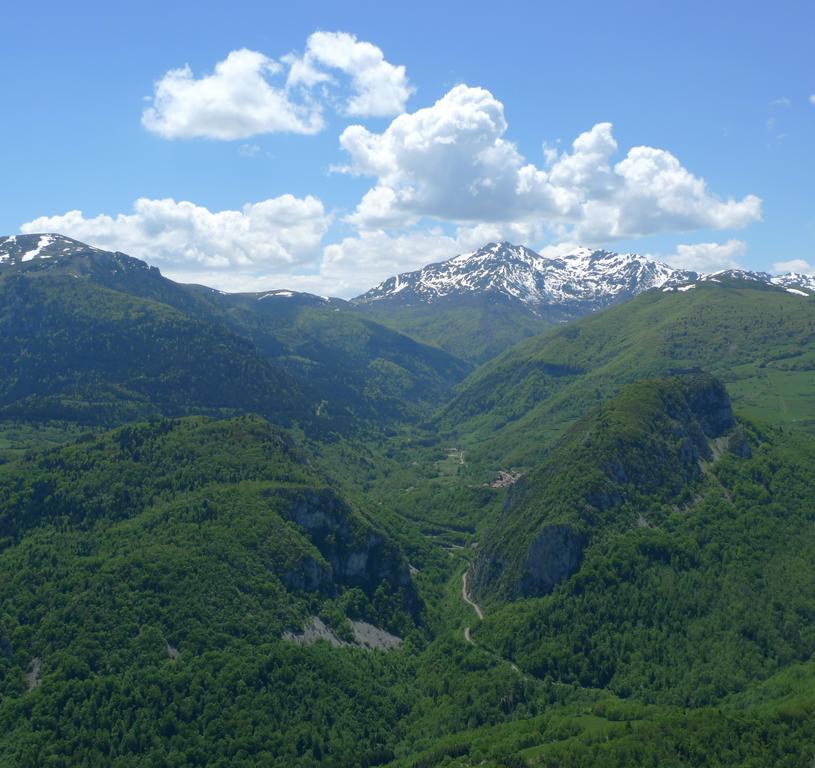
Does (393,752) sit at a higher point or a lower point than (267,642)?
lower

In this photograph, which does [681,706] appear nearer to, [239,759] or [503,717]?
[503,717]

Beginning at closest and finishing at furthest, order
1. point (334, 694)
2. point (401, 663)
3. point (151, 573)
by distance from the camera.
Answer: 1. point (334, 694)
2. point (151, 573)
3. point (401, 663)

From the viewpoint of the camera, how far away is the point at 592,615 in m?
196

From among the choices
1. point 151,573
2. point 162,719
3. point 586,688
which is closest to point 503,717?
point 586,688

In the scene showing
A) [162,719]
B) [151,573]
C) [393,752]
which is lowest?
[393,752]

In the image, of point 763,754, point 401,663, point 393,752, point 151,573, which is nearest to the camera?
point 763,754

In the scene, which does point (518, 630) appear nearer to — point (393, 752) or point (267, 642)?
point (393, 752)

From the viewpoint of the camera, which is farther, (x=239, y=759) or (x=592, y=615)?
(x=592, y=615)

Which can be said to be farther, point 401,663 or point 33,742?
point 401,663

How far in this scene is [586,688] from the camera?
175125 millimetres

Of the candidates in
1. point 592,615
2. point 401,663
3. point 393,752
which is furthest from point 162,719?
point 592,615

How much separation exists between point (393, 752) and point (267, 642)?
39633mm

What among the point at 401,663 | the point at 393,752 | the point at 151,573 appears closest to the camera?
the point at 393,752

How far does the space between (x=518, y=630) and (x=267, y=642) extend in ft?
213
